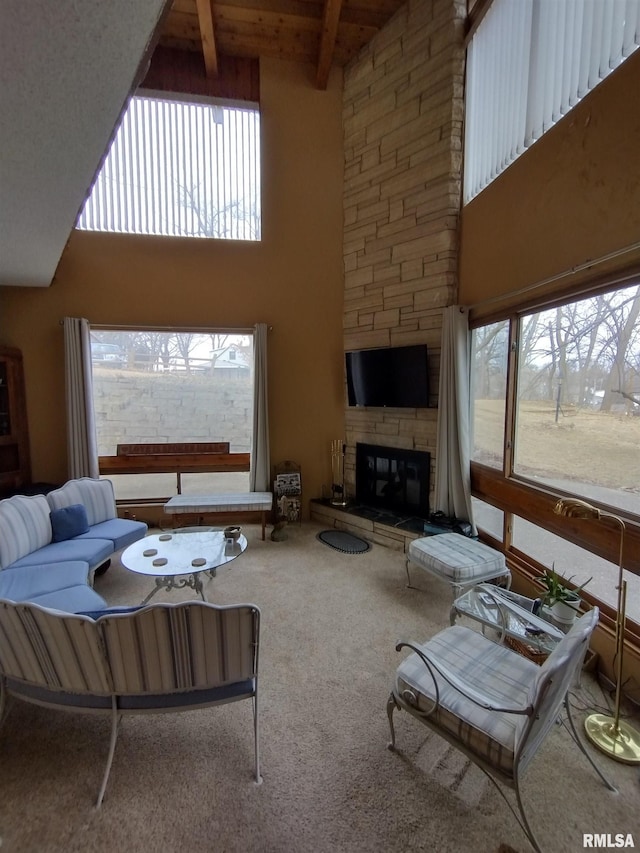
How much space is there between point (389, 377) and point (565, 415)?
185cm

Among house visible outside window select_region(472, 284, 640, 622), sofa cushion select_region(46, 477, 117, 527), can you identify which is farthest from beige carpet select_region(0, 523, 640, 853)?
sofa cushion select_region(46, 477, 117, 527)

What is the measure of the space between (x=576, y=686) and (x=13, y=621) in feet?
9.44

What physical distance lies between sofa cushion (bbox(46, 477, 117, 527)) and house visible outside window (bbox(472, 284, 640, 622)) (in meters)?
3.64

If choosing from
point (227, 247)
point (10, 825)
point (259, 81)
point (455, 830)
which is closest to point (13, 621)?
point (10, 825)

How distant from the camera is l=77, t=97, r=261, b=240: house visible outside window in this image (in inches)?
172

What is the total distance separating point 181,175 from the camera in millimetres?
4504

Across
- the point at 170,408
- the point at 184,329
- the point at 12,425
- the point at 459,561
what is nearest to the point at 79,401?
the point at 12,425

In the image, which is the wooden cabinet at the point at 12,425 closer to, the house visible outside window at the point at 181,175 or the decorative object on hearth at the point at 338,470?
the house visible outside window at the point at 181,175

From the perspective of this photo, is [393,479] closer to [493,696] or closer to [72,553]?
[493,696]

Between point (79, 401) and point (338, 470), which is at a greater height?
point (79, 401)

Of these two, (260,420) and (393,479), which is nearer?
(393,479)

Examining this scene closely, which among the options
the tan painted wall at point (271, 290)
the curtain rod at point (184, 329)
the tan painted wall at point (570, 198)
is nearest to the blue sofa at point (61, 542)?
the tan painted wall at point (271, 290)

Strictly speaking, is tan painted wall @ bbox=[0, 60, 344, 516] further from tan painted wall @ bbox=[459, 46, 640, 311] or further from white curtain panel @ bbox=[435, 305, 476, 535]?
tan painted wall @ bbox=[459, 46, 640, 311]

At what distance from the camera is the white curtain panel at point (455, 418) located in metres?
3.53
